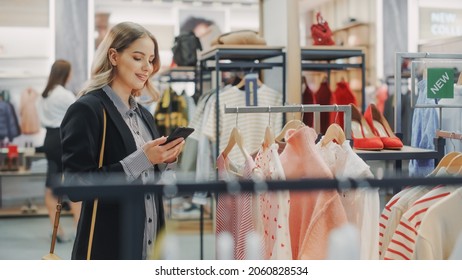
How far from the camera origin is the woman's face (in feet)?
5.79

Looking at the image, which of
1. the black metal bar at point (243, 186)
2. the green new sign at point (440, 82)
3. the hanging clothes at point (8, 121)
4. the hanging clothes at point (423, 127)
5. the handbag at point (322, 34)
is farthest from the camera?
the hanging clothes at point (8, 121)

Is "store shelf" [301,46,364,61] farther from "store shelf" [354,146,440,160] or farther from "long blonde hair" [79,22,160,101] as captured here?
"long blonde hair" [79,22,160,101]

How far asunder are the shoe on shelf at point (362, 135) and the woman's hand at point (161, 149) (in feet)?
2.69

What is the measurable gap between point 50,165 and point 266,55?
181 cm

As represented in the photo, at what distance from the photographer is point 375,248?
4.91 ft

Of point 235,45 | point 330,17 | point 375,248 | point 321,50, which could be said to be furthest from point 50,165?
point 330,17

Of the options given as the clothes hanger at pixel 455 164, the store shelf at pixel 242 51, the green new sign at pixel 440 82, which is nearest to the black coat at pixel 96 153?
the clothes hanger at pixel 455 164

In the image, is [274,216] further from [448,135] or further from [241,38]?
[241,38]

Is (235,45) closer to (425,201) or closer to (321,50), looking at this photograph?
(321,50)

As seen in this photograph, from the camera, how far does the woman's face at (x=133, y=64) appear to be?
1764 millimetres

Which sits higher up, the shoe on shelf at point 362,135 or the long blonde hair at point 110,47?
the long blonde hair at point 110,47

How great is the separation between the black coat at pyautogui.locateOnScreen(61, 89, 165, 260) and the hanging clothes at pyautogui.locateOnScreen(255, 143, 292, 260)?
321 millimetres

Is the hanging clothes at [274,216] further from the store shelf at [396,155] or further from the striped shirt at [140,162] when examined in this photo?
the store shelf at [396,155]

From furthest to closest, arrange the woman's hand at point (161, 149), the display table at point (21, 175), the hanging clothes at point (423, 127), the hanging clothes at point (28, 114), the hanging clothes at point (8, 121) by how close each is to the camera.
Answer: the hanging clothes at point (28, 114) < the hanging clothes at point (8, 121) < the display table at point (21, 175) < the hanging clothes at point (423, 127) < the woman's hand at point (161, 149)
